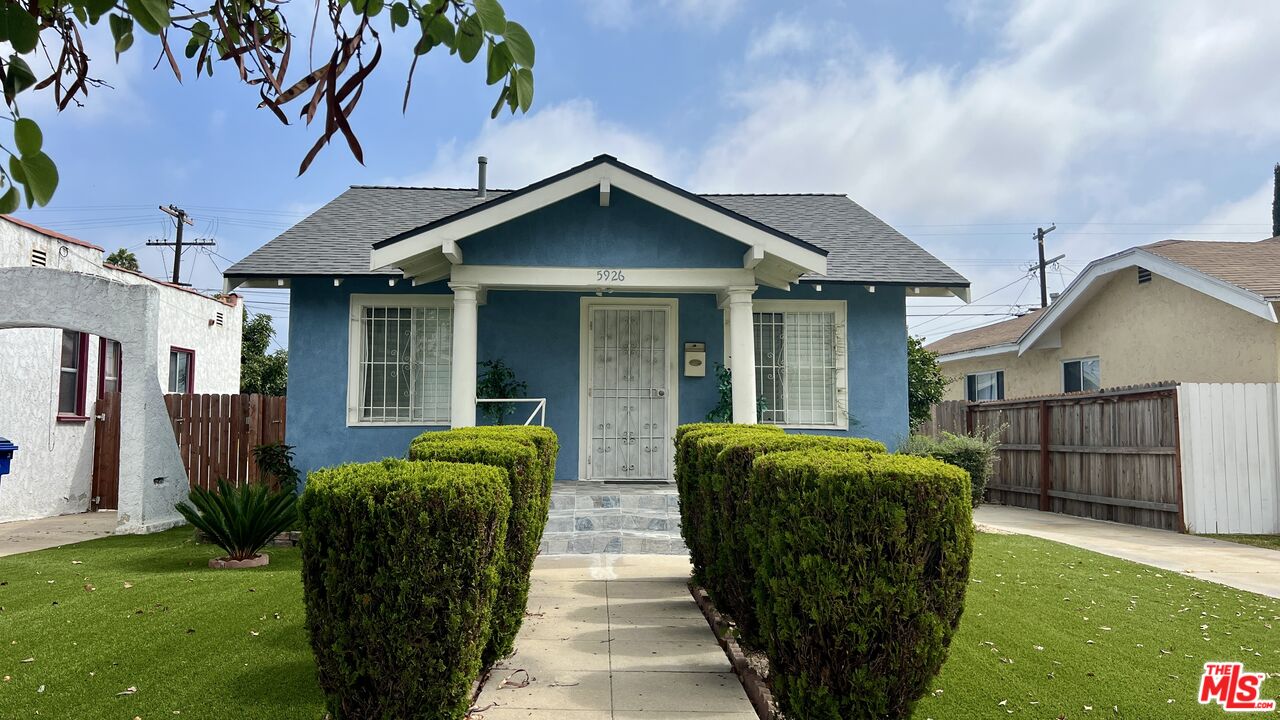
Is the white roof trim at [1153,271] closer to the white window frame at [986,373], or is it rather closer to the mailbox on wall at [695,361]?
the white window frame at [986,373]

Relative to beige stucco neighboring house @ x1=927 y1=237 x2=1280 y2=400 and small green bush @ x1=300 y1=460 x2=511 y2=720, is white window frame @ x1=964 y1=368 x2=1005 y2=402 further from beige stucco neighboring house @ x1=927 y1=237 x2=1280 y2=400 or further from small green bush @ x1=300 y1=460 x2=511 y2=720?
small green bush @ x1=300 y1=460 x2=511 y2=720

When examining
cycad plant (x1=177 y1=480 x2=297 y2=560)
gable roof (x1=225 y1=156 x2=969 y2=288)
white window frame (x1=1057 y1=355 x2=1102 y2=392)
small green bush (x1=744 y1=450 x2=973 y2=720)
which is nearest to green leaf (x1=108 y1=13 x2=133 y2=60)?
small green bush (x1=744 y1=450 x2=973 y2=720)

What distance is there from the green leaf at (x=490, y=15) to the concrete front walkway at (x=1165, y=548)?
8.59 m

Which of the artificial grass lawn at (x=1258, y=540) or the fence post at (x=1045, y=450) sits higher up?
the fence post at (x=1045, y=450)

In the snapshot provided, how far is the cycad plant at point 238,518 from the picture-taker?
8133 mm

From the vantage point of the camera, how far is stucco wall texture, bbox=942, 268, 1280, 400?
13.2 m

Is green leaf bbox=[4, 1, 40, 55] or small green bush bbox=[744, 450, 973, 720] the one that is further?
small green bush bbox=[744, 450, 973, 720]

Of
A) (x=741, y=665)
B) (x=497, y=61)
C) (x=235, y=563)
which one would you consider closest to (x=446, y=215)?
(x=235, y=563)

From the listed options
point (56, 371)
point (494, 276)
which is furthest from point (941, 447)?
point (56, 371)

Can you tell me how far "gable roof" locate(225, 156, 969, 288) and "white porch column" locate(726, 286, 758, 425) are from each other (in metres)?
0.95

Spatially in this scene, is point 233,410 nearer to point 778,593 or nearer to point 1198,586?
point 778,593

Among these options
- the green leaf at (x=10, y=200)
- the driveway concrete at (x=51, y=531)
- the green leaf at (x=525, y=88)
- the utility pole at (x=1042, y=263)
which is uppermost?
the utility pole at (x=1042, y=263)

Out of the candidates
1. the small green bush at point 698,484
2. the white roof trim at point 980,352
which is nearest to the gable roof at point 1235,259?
the white roof trim at point 980,352

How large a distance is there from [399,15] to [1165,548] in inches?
433
